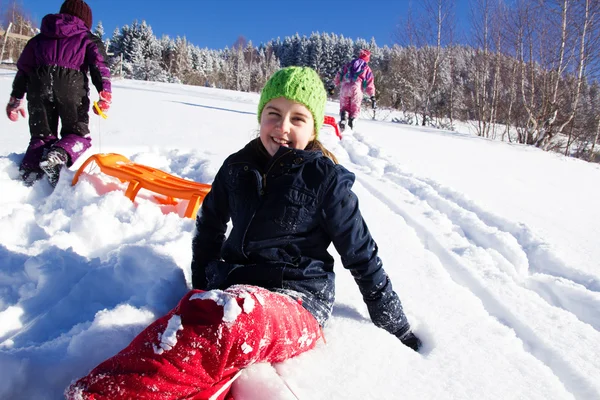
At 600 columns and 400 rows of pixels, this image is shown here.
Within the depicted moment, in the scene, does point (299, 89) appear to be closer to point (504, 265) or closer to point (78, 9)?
point (504, 265)

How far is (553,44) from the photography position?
30.2 feet

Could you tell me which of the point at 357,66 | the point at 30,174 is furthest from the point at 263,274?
the point at 357,66

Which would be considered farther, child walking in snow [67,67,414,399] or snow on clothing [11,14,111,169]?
snow on clothing [11,14,111,169]

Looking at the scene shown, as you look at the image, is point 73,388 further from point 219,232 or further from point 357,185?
point 357,185

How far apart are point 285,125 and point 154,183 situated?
1.30 meters

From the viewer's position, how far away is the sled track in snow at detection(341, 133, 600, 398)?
5.06 feet

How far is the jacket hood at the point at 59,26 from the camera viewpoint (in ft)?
9.27

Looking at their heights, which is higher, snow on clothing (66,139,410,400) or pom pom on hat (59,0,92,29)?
pom pom on hat (59,0,92,29)

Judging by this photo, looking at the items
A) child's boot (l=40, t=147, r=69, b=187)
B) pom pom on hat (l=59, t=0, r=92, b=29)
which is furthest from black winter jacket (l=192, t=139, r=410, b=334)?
pom pom on hat (l=59, t=0, r=92, b=29)

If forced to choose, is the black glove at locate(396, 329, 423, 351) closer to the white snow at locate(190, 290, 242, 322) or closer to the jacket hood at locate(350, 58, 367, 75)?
the white snow at locate(190, 290, 242, 322)

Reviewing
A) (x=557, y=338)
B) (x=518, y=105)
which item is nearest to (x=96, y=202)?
(x=557, y=338)

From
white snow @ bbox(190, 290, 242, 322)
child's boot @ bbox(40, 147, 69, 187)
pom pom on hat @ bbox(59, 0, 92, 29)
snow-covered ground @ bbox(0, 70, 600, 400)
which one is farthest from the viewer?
pom pom on hat @ bbox(59, 0, 92, 29)

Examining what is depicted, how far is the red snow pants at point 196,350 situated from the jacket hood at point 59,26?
2.81 metres

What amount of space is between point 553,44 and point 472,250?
9.41m
